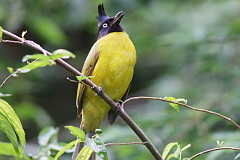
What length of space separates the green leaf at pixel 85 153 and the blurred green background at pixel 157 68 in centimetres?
160

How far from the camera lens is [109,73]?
13.2ft

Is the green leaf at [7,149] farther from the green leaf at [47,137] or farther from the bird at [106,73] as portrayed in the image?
the bird at [106,73]

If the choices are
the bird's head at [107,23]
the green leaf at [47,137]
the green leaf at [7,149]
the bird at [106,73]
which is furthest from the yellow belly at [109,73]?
the green leaf at [7,149]

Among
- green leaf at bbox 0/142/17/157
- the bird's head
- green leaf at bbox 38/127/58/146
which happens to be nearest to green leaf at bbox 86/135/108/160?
green leaf at bbox 0/142/17/157

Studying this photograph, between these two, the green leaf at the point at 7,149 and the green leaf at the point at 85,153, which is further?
the green leaf at the point at 7,149

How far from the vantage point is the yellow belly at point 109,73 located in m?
4.04

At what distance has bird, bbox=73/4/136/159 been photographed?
4.05 m

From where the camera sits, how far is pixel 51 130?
3.49 metres

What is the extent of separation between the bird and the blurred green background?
0.52m

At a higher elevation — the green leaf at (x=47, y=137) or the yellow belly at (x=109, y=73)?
the yellow belly at (x=109, y=73)

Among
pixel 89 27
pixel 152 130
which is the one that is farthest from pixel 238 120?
Answer: pixel 89 27

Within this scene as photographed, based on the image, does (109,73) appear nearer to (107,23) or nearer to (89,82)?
(107,23)

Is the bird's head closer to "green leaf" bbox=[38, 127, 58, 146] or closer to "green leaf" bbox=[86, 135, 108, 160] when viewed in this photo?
"green leaf" bbox=[38, 127, 58, 146]

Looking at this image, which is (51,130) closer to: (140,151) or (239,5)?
(140,151)
